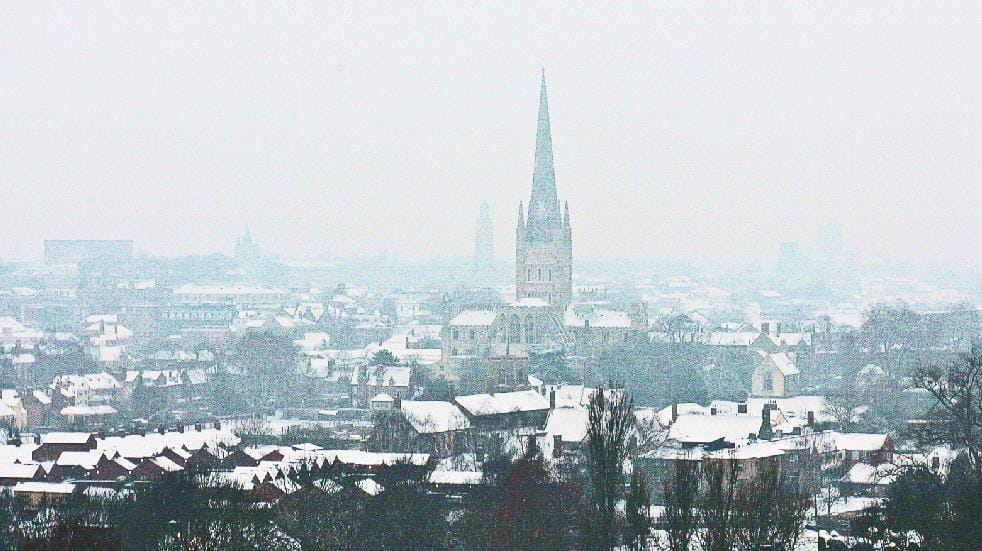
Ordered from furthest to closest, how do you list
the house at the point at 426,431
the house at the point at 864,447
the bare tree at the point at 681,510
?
the house at the point at 426,431 → the house at the point at 864,447 → the bare tree at the point at 681,510

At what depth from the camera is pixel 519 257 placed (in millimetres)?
114062

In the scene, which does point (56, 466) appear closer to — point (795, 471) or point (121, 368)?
point (795, 471)

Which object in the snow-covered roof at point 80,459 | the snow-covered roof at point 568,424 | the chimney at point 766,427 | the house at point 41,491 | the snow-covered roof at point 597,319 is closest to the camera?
the house at point 41,491

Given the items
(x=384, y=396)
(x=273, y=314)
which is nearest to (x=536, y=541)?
(x=384, y=396)

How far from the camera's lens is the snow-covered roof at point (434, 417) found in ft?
204

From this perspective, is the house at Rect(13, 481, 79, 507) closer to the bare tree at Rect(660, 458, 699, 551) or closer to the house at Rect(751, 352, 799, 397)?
the bare tree at Rect(660, 458, 699, 551)

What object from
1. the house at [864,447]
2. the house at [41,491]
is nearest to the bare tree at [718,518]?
the house at [41,491]

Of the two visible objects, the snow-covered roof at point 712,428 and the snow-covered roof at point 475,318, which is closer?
the snow-covered roof at point 712,428

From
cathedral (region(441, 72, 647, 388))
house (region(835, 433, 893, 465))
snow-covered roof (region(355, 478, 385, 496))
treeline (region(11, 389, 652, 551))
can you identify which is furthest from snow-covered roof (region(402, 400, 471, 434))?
cathedral (region(441, 72, 647, 388))

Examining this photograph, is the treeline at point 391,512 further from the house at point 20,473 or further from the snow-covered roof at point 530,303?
the snow-covered roof at point 530,303

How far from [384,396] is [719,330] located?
3410cm

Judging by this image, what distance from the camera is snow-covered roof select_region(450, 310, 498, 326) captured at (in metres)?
102

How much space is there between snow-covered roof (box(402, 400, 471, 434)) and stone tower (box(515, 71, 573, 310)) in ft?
145

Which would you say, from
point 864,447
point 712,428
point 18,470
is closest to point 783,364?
point 712,428
